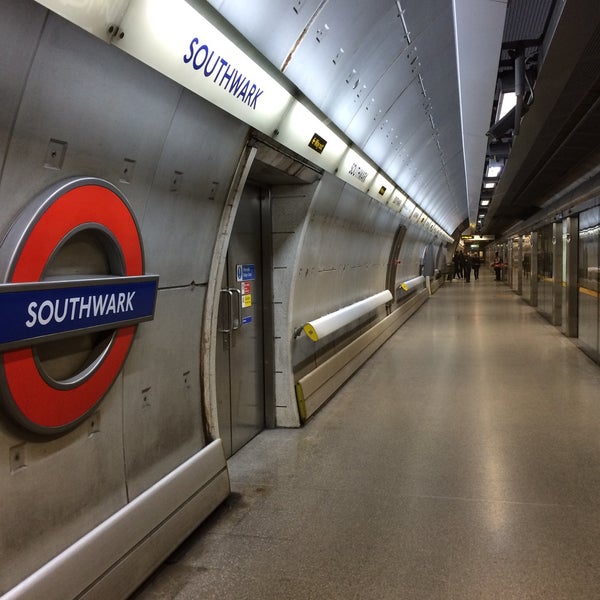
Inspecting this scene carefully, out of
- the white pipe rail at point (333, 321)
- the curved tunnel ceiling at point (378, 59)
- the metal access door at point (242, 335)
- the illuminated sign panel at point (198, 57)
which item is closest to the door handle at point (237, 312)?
the metal access door at point (242, 335)

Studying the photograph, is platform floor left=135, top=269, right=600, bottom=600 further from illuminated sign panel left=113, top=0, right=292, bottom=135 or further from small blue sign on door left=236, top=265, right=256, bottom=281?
illuminated sign panel left=113, top=0, right=292, bottom=135

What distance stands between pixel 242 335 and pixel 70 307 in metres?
2.84

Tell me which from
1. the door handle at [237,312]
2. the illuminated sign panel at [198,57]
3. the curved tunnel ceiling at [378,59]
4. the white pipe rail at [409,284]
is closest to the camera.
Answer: the illuminated sign panel at [198,57]

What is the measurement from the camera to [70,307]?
216cm

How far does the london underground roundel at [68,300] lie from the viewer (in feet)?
6.38

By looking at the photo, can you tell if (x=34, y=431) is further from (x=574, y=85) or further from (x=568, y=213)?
(x=568, y=213)

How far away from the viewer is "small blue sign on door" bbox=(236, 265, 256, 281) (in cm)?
489

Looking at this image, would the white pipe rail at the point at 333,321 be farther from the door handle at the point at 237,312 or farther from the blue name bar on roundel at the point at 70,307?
the blue name bar on roundel at the point at 70,307

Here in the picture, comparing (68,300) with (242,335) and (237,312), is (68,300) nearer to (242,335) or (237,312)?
(237,312)

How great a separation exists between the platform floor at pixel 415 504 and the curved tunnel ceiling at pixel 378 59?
280 cm

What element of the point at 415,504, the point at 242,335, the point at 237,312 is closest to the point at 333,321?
the point at 242,335

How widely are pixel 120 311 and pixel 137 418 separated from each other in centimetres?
68

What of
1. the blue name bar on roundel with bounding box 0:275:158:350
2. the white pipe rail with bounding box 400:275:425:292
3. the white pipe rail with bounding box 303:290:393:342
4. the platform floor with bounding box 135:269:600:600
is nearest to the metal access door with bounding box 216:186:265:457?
the platform floor with bounding box 135:269:600:600

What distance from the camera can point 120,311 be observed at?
8.18 feet
